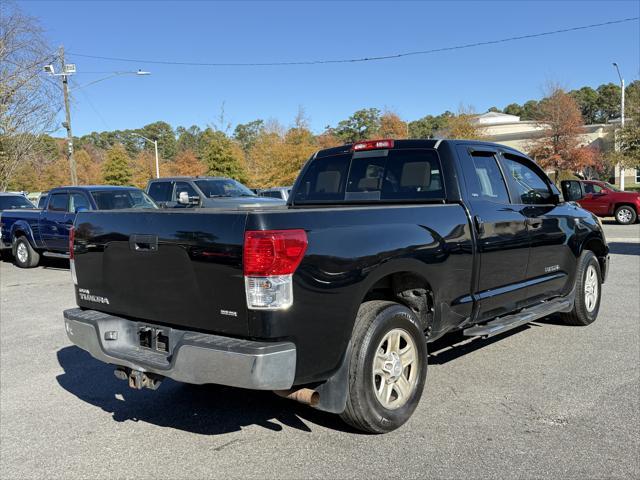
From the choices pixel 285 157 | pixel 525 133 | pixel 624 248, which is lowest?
pixel 624 248

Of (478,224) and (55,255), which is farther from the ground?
(478,224)

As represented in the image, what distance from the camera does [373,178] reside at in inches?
202

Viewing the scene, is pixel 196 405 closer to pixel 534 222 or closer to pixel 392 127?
pixel 534 222

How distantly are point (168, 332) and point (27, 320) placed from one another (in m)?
5.32

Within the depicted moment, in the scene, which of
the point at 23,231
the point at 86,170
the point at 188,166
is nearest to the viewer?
the point at 23,231

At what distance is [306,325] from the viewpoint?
3229mm

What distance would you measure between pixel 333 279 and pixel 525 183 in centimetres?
322

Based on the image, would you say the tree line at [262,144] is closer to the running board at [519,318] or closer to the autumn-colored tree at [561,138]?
the autumn-colored tree at [561,138]

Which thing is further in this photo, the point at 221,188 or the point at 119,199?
the point at 221,188

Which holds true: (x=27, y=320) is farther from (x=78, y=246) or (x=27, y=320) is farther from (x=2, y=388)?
(x=78, y=246)

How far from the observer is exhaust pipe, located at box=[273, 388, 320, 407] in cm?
350

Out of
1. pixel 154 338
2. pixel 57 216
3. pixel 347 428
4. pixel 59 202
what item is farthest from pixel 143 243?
pixel 59 202

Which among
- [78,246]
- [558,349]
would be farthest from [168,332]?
[558,349]

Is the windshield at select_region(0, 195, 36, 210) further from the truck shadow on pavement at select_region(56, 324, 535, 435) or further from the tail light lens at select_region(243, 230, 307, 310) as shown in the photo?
the tail light lens at select_region(243, 230, 307, 310)
